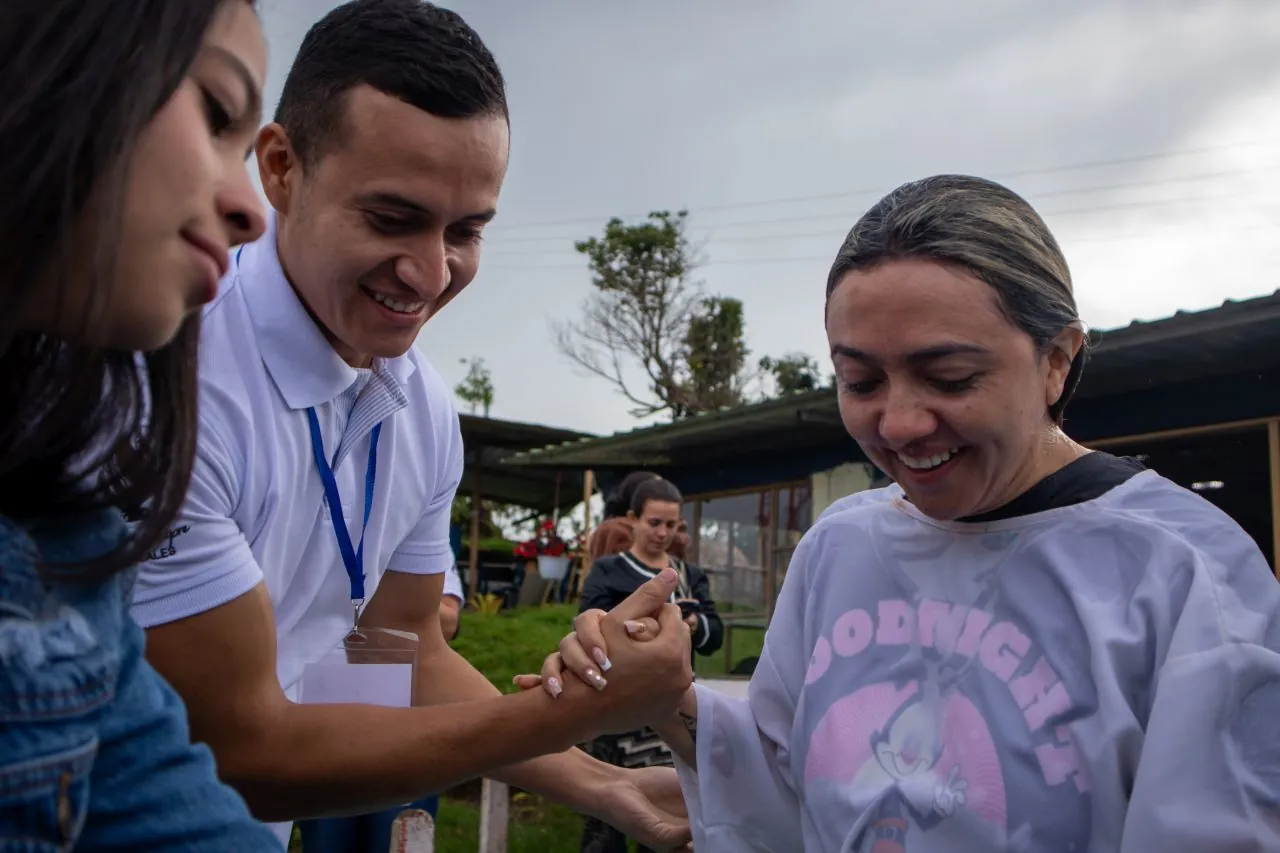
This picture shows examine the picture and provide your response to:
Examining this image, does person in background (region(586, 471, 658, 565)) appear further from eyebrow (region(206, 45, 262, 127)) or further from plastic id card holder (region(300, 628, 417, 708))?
eyebrow (region(206, 45, 262, 127))

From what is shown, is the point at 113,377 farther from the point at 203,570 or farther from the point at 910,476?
the point at 910,476

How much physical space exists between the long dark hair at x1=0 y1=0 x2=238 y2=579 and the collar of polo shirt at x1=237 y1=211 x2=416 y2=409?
96cm

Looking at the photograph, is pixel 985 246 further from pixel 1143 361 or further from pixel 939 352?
pixel 1143 361

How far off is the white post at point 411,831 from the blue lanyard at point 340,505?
454mm

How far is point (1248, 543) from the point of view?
5.87 feet

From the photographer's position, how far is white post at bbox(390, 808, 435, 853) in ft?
7.68

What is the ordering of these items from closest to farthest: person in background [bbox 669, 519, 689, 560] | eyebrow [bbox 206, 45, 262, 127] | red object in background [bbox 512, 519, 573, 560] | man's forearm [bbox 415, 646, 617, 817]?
eyebrow [bbox 206, 45, 262, 127] < man's forearm [bbox 415, 646, 617, 817] < person in background [bbox 669, 519, 689, 560] < red object in background [bbox 512, 519, 573, 560]

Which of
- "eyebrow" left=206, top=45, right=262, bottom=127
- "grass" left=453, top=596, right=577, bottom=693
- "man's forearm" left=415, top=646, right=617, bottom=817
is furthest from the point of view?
"grass" left=453, top=596, right=577, bottom=693

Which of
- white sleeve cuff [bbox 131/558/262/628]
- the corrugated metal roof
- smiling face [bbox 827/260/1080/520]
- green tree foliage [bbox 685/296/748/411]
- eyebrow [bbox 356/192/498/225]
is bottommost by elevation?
white sleeve cuff [bbox 131/558/262/628]

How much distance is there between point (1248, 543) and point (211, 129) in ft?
5.44

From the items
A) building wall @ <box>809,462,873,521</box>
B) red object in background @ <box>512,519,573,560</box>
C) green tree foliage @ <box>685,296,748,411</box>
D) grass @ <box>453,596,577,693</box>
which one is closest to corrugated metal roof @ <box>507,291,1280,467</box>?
building wall @ <box>809,462,873,521</box>

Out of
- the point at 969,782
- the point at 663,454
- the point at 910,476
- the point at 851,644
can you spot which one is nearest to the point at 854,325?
the point at 910,476

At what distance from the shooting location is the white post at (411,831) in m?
2.34

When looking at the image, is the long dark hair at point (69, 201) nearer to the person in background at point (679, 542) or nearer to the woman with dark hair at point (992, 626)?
the woman with dark hair at point (992, 626)
